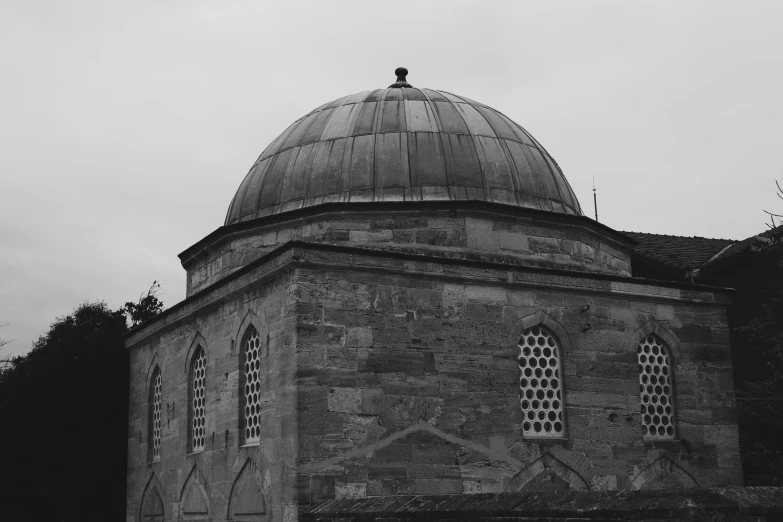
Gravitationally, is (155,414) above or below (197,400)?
below

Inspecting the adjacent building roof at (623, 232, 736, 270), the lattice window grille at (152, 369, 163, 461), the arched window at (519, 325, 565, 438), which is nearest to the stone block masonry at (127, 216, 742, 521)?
the arched window at (519, 325, 565, 438)

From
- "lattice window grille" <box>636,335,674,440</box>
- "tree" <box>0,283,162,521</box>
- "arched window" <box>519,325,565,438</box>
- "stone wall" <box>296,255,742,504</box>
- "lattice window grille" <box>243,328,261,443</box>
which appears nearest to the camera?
"stone wall" <box>296,255,742,504</box>

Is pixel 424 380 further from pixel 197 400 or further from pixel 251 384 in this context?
pixel 197 400

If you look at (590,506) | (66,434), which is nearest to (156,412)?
(66,434)

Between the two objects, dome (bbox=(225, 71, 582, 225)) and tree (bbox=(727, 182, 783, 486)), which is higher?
dome (bbox=(225, 71, 582, 225))

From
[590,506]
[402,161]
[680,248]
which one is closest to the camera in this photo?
[590,506]

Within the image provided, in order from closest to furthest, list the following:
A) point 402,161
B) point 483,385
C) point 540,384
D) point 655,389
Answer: point 483,385 < point 540,384 < point 655,389 < point 402,161

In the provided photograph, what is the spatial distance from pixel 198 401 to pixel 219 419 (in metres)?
1.29

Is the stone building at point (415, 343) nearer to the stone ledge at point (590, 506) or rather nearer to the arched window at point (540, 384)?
the arched window at point (540, 384)

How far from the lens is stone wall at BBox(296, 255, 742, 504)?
1168 cm

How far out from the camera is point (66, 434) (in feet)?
58.6

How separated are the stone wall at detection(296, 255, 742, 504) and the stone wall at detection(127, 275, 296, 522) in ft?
1.47

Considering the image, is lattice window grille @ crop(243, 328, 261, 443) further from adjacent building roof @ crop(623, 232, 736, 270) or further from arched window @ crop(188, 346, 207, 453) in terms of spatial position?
adjacent building roof @ crop(623, 232, 736, 270)

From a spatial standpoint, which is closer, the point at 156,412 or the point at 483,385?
the point at 483,385
